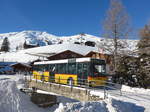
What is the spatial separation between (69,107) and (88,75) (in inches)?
282

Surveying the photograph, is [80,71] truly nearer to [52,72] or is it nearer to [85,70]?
[85,70]

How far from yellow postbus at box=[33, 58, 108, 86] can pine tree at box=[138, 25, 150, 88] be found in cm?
600

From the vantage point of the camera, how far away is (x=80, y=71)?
15211 mm

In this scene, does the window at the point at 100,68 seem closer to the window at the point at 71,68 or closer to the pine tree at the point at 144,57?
the window at the point at 71,68

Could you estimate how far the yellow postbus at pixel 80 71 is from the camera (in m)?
14.3

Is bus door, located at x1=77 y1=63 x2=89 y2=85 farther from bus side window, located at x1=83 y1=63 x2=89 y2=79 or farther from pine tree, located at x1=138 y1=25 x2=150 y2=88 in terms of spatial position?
pine tree, located at x1=138 y1=25 x2=150 y2=88

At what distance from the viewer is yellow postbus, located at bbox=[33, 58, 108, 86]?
46.9 ft

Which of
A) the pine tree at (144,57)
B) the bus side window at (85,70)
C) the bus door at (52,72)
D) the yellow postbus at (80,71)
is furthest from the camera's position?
the bus door at (52,72)

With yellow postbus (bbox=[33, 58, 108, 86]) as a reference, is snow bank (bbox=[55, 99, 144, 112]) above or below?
below

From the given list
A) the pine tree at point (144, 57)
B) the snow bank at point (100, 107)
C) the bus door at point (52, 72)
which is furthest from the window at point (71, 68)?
the pine tree at point (144, 57)

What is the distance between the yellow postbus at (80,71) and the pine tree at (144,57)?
5997mm

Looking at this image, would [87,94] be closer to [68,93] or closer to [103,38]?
Answer: [68,93]

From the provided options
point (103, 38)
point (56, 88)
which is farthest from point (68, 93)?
point (103, 38)

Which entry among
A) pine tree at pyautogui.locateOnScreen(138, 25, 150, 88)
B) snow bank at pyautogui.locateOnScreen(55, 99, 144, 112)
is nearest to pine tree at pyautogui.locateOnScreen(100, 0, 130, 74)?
pine tree at pyautogui.locateOnScreen(138, 25, 150, 88)
